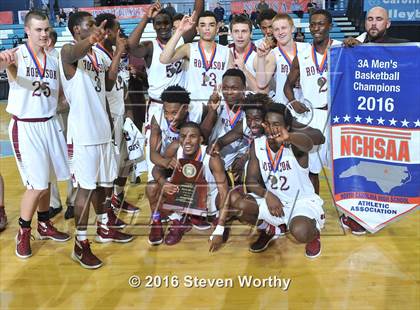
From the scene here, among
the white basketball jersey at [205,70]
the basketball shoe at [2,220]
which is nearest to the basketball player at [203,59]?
the white basketball jersey at [205,70]

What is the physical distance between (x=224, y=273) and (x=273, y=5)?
1282 cm

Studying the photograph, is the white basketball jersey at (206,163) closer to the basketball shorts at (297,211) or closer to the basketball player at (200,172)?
the basketball player at (200,172)

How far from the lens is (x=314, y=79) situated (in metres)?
3.63

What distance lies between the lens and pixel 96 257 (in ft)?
10.4

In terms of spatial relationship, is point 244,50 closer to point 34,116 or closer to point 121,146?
point 121,146

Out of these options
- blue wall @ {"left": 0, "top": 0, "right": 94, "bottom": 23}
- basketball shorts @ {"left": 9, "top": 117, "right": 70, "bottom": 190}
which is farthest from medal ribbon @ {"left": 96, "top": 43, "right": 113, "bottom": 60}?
blue wall @ {"left": 0, "top": 0, "right": 94, "bottom": 23}

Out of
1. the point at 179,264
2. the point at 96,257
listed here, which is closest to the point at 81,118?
the point at 96,257

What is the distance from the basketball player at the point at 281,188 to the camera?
3.25 m

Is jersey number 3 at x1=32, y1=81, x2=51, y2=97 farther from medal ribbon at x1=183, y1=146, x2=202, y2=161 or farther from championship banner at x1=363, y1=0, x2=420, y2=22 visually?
championship banner at x1=363, y1=0, x2=420, y2=22

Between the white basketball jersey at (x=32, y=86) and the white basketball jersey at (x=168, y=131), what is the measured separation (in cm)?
Answer: 88

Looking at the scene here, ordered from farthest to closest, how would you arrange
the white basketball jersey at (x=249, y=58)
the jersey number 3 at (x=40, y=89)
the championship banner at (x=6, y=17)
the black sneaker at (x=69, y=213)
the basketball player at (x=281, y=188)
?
the championship banner at (x=6, y=17), the black sneaker at (x=69, y=213), the white basketball jersey at (x=249, y=58), the basketball player at (x=281, y=188), the jersey number 3 at (x=40, y=89)

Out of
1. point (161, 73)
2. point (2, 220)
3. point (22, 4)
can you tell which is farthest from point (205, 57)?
point (22, 4)

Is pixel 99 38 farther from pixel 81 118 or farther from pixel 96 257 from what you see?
pixel 96 257

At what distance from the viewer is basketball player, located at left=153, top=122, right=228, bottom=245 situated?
3447mm
